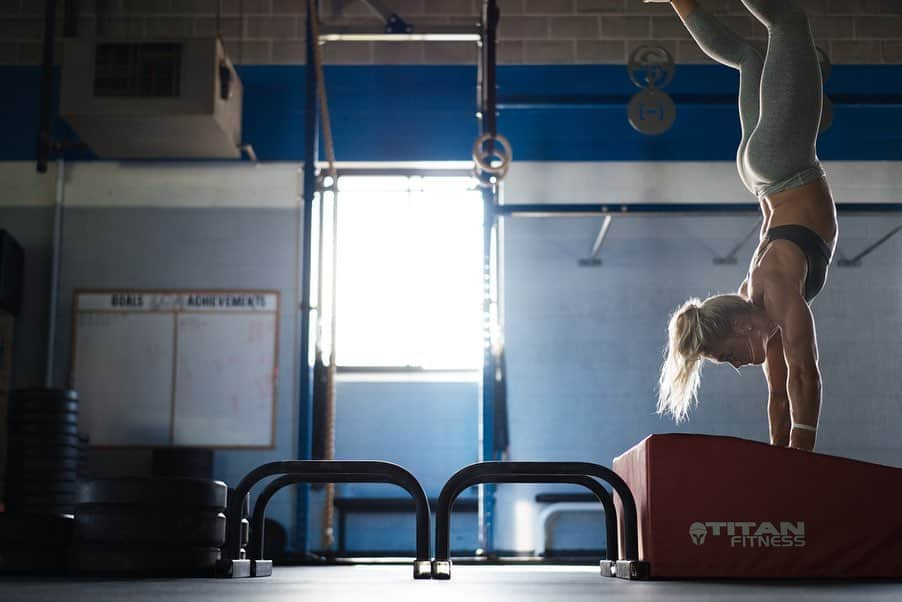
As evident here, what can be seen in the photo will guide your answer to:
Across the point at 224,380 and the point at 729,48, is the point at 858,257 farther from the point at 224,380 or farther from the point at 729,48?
the point at 224,380

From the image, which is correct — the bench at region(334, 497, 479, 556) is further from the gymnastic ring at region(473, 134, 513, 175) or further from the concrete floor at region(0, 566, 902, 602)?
the concrete floor at region(0, 566, 902, 602)

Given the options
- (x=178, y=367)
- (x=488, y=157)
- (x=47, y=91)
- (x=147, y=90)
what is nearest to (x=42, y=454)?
(x=178, y=367)

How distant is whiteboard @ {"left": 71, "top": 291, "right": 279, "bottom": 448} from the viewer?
6.61 m

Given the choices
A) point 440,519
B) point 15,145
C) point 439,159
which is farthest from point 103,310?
point 440,519

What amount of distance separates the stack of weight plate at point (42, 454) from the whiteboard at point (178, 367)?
0.70m

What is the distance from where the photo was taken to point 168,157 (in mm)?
6863

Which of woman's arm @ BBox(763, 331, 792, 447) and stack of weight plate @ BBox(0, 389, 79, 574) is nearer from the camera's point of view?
Answer: woman's arm @ BBox(763, 331, 792, 447)

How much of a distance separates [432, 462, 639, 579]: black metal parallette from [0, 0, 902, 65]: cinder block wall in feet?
16.9

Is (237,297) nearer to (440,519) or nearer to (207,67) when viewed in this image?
(207,67)

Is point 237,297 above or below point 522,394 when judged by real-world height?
above

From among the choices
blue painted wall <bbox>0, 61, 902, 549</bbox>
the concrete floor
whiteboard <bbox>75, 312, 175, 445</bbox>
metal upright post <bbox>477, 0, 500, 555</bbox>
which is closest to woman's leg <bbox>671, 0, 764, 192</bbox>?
the concrete floor

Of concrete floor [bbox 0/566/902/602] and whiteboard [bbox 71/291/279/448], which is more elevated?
whiteboard [bbox 71/291/279/448]

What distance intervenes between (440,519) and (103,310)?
4.98m

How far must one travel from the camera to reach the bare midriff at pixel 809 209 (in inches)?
113
